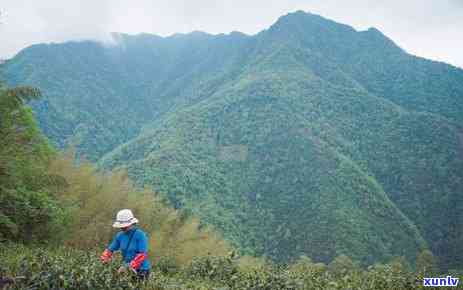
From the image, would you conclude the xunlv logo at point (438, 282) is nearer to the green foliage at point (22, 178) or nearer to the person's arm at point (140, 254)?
the person's arm at point (140, 254)

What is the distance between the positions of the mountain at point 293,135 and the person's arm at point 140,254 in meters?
41.2

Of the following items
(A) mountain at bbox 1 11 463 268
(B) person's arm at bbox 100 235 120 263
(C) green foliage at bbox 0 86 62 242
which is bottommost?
(B) person's arm at bbox 100 235 120 263

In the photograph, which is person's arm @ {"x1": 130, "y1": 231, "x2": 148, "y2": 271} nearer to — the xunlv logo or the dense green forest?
the dense green forest

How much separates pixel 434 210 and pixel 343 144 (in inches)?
1072

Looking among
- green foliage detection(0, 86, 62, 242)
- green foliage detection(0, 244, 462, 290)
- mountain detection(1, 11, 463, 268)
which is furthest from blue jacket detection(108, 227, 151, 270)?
mountain detection(1, 11, 463, 268)

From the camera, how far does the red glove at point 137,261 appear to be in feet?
21.5

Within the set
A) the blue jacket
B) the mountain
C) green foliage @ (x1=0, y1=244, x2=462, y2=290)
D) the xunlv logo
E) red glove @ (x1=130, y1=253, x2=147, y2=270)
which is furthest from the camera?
the mountain

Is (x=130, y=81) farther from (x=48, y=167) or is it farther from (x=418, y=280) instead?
(x=418, y=280)

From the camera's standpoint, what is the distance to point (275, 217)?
266 feet

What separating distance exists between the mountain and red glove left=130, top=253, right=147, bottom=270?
41.4m

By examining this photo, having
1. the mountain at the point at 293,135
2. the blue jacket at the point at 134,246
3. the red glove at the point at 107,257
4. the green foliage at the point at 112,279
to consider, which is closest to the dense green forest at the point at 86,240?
the green foliage at the point at 112,279

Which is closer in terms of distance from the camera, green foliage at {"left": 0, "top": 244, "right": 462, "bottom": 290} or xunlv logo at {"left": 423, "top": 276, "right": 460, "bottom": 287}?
green foliage at {"left": 0, "top": 244, "right": 462, "bottom": 290}

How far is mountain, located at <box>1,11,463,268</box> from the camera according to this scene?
7625 centimetres

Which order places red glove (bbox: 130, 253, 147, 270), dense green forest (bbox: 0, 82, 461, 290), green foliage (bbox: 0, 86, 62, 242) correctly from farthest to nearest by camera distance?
green foliage (bbox: 0, 86, 62, 242), red glove (bbox: 130, 253, 147, 270), dense green forest (bbox: 0, 82, 461, 290)
